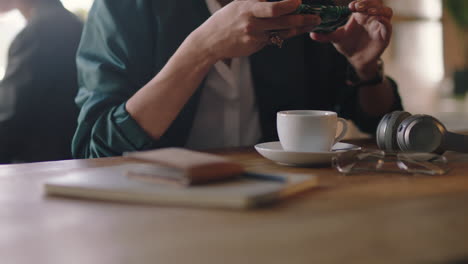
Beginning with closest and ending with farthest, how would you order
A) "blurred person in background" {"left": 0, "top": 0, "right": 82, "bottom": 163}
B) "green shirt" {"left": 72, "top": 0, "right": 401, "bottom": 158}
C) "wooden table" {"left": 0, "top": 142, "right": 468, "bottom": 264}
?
"wooden table" {"left": 0, "top": 142, "right": 468, "bottom": 264}
"green shirt" {"left": 72, "top": 0, "right": 401, "bottom": 158}
"blurred person in background" {"left": 0, "top": 0, "right": 82, "bottom": 163}

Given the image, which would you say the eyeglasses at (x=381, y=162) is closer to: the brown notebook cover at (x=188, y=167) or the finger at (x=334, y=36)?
the brown notebook cover at (x=188, y=167)

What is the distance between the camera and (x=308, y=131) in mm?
848

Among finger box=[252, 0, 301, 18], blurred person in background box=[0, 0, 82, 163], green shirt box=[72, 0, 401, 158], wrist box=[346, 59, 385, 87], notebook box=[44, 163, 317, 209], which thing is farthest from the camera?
blurred person in background box=[0, 0, 82, 163]

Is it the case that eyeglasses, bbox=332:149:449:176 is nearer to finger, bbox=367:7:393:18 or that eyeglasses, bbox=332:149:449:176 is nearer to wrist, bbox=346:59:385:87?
finger, bbox=367:7:393:18

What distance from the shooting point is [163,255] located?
421mm

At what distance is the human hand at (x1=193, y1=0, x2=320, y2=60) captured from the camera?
940mm

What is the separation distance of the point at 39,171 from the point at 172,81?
13.4 inches

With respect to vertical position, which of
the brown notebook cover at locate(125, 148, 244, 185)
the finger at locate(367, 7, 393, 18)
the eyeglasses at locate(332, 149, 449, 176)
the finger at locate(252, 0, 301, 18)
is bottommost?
the eyeglasses at locate(332, 149, 449, 176)

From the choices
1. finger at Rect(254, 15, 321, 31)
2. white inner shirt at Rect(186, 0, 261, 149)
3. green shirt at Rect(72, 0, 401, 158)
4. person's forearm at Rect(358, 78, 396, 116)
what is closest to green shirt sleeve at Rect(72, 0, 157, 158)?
green shirt at Rect(72, 0, 401, 158)

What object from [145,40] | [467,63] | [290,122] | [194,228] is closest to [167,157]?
[194,228]

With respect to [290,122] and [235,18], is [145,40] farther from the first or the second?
[290,122]

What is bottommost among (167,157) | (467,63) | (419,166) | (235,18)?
(467,63)

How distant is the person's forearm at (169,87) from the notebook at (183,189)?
0.41 meters

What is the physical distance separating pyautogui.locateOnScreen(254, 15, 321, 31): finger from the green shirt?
317 millimetres
